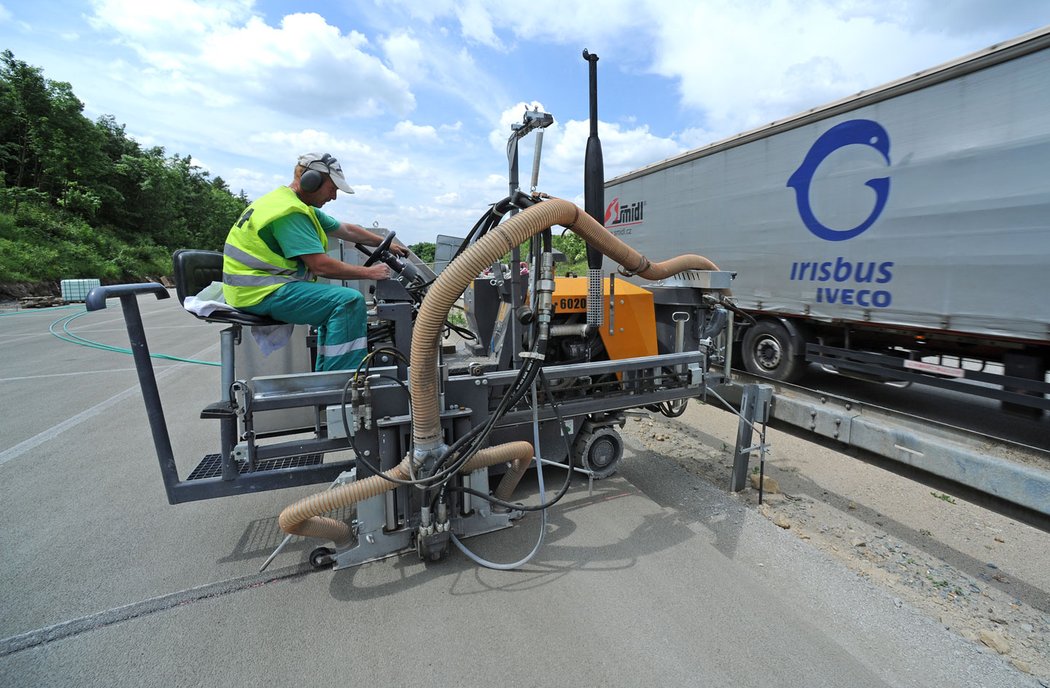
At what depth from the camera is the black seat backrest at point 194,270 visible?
2.77m

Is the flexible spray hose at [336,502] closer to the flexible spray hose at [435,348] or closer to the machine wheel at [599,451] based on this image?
the flexible spray hose at [435,348]

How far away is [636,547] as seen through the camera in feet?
9.52

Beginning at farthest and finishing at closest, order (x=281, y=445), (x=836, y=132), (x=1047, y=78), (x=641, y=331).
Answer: (x=836, y=132), (x=1047, y=78), (x=641, y=331), (x=281, y=445)

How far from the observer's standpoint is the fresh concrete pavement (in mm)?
1992

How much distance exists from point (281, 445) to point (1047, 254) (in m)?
6.43

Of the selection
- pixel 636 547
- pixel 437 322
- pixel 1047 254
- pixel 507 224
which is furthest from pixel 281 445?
pixel 1047 254

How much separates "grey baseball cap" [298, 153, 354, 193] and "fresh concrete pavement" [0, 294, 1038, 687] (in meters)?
2.25

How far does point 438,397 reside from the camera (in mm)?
2518

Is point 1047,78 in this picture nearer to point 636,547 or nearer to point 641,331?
point 641,331

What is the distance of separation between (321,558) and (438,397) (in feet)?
3.77

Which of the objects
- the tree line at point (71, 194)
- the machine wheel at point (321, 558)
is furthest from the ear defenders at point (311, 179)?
the tree line at point (71, 194)

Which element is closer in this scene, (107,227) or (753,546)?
(753,546)

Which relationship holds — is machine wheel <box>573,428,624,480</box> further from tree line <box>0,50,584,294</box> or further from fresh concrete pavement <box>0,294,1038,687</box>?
tree line <box>0,50,584,294</box>

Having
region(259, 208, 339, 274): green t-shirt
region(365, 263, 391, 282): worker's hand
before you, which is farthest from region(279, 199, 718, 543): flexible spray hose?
region(259, 208, 339, 274): green t-shirt
